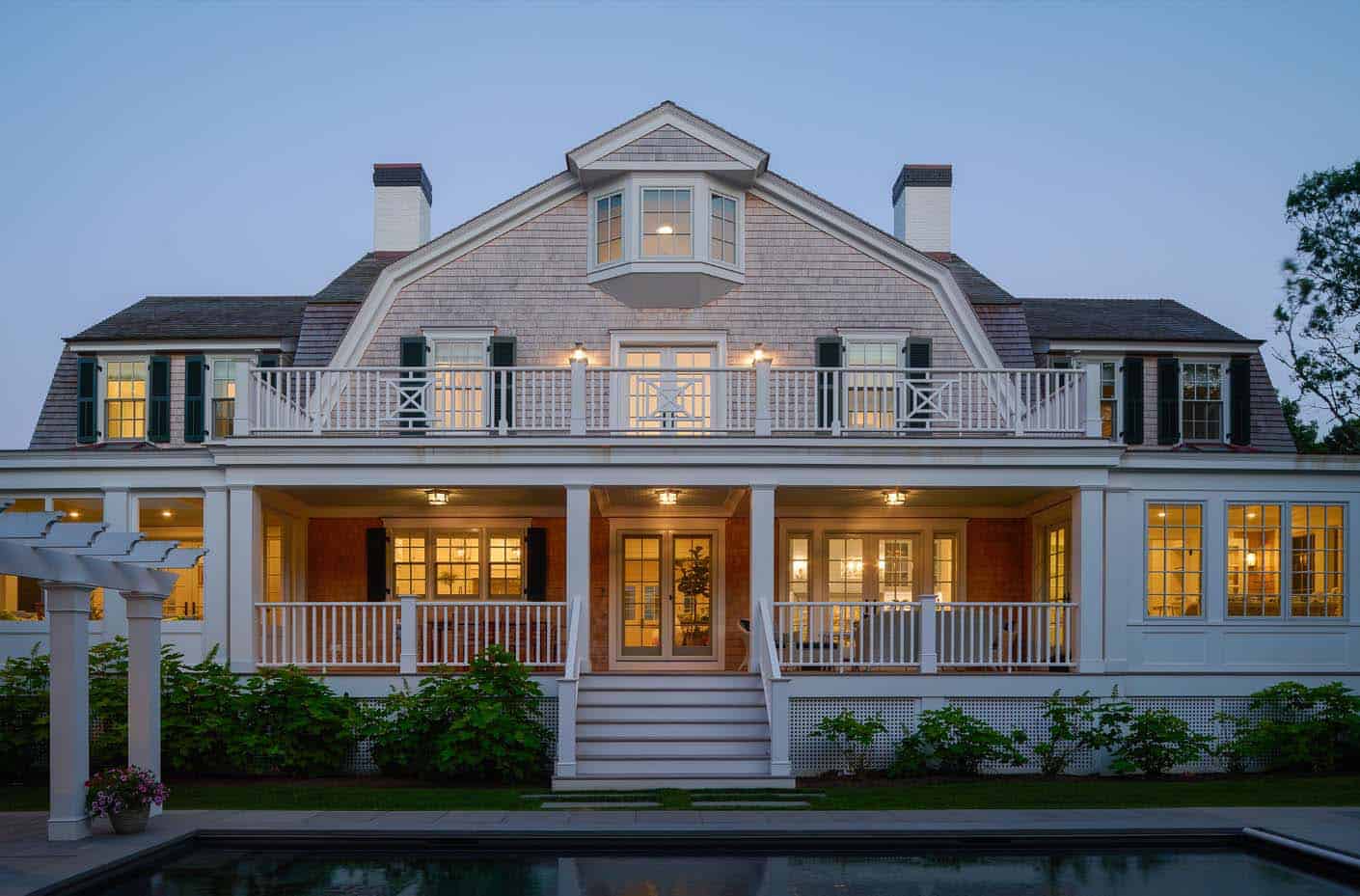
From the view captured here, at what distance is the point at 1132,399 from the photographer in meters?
19.2

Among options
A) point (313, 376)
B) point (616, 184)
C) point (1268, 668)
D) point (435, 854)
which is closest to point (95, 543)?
point (435, 854)

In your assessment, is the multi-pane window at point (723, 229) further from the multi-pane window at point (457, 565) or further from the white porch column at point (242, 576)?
the white porch column at point (242, 576)

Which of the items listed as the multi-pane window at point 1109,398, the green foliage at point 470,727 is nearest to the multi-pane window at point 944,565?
the multi-pane window at point 1109,398

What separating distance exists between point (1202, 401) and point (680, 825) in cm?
1314

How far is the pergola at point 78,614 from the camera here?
9.17 meters

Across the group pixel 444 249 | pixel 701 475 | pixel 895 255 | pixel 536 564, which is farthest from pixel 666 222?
pixel 536 564

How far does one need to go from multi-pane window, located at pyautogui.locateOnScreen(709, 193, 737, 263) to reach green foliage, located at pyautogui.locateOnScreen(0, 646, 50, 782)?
1039cm

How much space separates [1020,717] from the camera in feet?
47.0

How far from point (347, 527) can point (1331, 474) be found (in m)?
13.7

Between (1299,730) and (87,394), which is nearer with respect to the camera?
(1299,730)

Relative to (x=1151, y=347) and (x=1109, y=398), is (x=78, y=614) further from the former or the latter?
(x=1151, y=347)

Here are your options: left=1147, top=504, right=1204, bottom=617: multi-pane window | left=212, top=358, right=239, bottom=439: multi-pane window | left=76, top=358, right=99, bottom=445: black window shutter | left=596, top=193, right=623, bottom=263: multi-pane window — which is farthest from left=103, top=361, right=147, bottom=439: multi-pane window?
left=1147, top=504, right=1204, bottom=617: multi-pane window

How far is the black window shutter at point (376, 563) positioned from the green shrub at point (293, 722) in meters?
3.83

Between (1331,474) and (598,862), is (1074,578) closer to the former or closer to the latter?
(1331,474)
